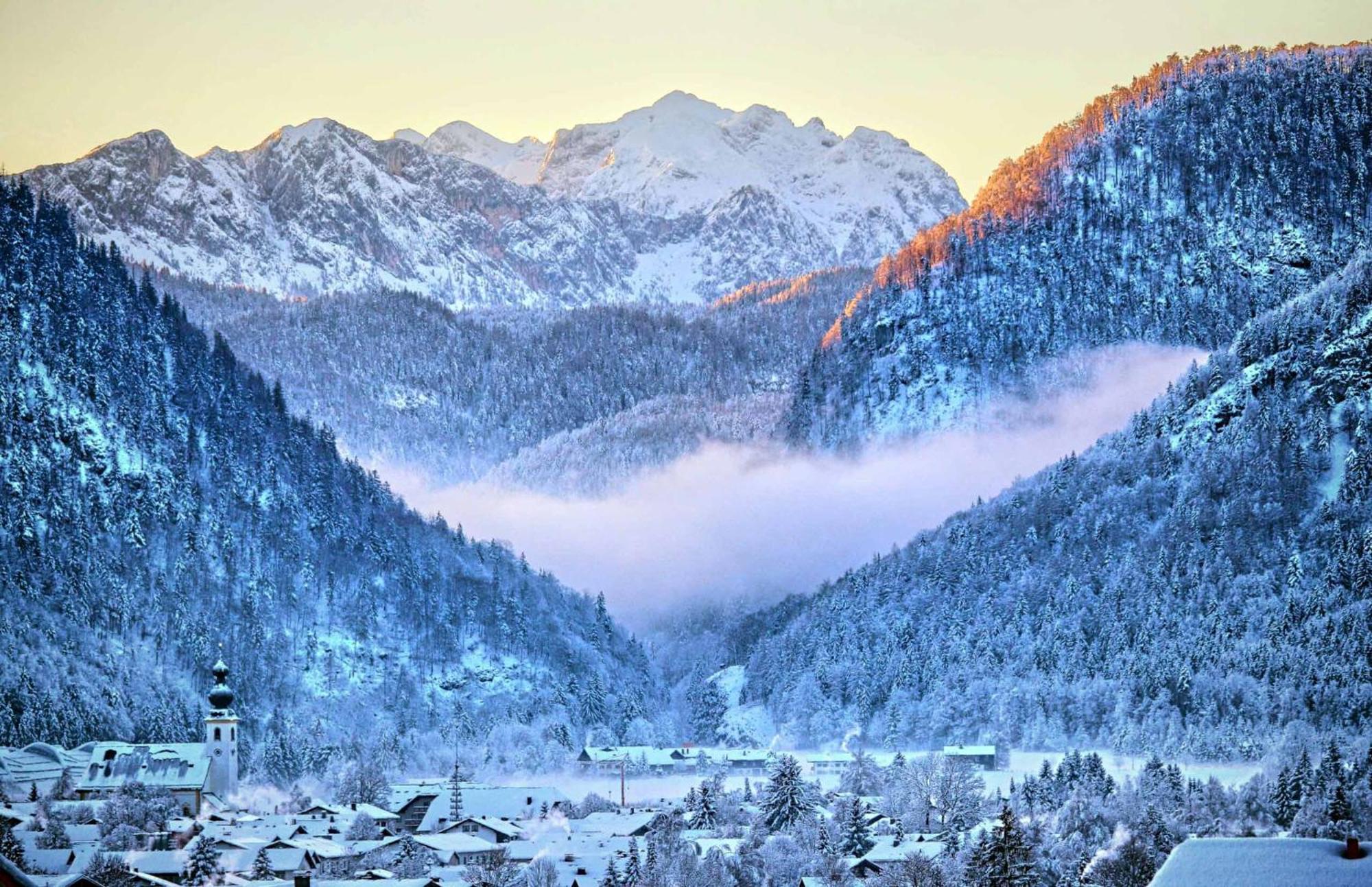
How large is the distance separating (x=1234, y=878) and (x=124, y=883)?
78.6m

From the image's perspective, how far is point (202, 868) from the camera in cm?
17725

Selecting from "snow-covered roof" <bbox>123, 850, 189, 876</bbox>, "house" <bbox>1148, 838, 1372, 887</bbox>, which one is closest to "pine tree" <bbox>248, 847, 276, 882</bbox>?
"snow-covered roof" <bbox>123, 850, 189, 876</bbox>

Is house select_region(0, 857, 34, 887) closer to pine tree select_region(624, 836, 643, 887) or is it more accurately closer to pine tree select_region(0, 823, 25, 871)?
pine tree select_region(0, 823, 25, 871)

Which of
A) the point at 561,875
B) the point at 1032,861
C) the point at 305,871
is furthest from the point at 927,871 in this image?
the point at 305,871

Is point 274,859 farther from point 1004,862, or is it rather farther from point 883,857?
point 1004,862

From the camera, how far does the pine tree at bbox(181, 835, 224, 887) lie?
174 metres

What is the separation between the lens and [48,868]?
178 metres

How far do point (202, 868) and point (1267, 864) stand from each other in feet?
331

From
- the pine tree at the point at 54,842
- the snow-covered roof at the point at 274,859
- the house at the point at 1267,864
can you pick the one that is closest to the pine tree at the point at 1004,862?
the house at the point at 1267,864

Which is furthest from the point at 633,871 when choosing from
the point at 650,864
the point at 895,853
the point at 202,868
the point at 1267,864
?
the point at 1267,864

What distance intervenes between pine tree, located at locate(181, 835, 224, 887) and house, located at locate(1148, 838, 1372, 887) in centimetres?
9228

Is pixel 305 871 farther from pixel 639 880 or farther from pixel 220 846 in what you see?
pixel 639 880

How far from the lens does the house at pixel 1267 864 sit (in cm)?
9338

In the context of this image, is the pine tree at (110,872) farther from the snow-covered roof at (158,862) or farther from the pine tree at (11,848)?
the snow-covered roof at (158,862)
